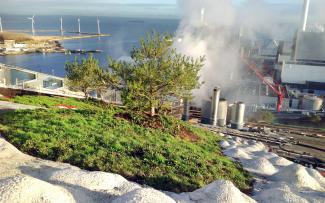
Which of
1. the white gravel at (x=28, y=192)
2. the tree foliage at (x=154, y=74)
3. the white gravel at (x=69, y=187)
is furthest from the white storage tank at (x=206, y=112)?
the white gravel at (x=28, y=192)

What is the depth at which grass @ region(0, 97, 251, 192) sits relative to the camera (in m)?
12.1

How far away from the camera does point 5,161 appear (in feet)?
36.7

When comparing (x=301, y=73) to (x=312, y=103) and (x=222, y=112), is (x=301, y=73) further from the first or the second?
(x=222, y=112)

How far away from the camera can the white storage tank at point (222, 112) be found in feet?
133

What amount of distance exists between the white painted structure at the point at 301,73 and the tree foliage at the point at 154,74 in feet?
159

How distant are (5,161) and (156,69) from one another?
9.97 metres

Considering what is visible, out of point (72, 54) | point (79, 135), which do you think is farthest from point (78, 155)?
point (72, 54)

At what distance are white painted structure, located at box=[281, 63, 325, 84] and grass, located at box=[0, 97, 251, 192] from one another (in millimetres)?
49136

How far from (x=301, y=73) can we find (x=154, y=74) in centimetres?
5185

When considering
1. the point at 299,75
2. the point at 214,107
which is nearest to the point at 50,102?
the point at 214,107

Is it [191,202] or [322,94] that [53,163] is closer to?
[191,202]

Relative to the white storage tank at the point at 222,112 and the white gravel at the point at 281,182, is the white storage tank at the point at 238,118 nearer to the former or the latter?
the white storage tank at the point at 222,112

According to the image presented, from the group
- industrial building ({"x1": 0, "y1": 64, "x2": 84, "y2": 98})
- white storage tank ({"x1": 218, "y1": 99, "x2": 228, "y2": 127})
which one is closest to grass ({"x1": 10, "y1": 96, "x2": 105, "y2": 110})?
industrial building ({"x1": 0, "y1": 64, "x2": 84, "y2": 98})

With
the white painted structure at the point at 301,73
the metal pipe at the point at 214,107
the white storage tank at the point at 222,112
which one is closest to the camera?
the metal pipe at the point at 214,107
